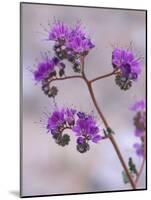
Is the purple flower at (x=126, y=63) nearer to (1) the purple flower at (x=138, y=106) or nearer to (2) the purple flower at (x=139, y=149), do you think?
(1) the purple flower at (x=138, y=106)

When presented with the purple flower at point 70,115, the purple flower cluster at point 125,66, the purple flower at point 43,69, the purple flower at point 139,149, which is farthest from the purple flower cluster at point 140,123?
the purple flower at point 43,69

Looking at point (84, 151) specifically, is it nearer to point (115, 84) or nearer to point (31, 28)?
point (115, 84)

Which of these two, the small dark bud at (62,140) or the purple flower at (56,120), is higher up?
the purple flower at (56,120)

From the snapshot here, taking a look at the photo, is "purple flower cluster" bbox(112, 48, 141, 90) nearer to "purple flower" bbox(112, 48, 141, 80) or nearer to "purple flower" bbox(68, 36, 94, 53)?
"purple flower" bbox(112, 48, 141, 80)

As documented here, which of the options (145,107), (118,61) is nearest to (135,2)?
(118,61)

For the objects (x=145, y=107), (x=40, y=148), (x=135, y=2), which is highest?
(x=135, y=2)

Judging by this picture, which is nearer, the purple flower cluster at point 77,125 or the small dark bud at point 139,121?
the purple flower cluster at point 77,125

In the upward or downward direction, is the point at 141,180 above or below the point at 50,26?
below
